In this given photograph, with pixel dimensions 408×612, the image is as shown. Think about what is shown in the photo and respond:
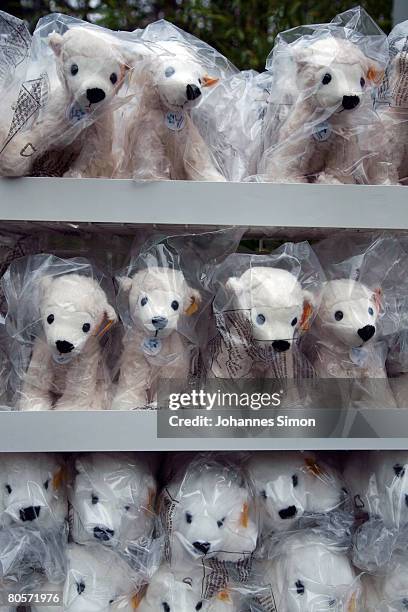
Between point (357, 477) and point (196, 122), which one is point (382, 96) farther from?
point (357, 477)

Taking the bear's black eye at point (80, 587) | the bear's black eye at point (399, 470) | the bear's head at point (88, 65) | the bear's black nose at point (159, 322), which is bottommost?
the bear's black eye at point (80, 587)

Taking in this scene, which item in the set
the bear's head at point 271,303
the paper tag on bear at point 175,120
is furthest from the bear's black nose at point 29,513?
the paper tag on bear at point 175,120

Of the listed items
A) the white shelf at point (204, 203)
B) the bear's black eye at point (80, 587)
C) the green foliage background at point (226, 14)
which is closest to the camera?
the white shelf at point (204, 203)

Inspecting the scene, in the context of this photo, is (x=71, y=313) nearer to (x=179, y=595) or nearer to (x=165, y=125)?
(x=165, y=125)

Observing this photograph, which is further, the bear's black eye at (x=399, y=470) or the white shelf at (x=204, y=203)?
the bear's black eye at (x=399, y=470)

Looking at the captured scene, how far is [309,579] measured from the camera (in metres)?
1.01

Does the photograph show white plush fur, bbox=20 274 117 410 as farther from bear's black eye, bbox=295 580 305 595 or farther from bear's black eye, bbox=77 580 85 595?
bear's black eye, bbox=295 580 305 595

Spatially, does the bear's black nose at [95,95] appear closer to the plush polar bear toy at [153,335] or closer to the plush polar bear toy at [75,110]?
the plush polar bear toy at [75,110]

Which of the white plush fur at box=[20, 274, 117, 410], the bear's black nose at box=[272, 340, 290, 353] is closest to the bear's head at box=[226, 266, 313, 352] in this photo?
the bear's black nose at box=[272, 340, 290, 353]

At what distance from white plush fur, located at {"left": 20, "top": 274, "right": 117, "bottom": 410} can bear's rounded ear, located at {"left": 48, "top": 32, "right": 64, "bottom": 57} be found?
13.8 inches

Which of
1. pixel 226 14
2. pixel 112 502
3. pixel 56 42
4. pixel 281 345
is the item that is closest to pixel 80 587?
pixel 112 502

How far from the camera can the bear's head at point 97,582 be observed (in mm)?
992

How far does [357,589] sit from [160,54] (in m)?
0.95

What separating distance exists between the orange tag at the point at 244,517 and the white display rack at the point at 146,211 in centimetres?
17
